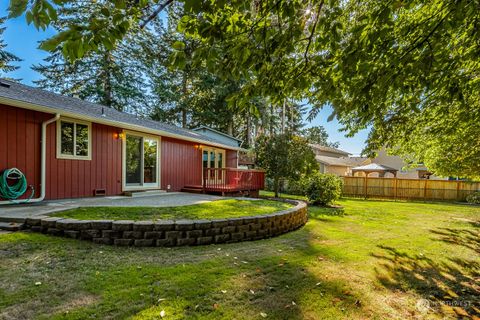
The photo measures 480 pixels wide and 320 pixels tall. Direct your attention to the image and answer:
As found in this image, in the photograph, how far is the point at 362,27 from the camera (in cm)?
303

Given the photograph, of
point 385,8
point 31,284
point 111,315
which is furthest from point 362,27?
point 31,284

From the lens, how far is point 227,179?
11.8m

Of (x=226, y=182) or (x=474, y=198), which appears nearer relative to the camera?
(x=226, y=182)

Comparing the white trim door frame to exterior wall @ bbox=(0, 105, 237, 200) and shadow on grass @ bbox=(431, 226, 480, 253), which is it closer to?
exterior wall @ bbox=(0, 105, 237, 200)

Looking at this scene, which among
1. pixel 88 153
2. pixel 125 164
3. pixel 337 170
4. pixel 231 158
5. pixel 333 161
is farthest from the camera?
pixel 337 170

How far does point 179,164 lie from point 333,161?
732 inches

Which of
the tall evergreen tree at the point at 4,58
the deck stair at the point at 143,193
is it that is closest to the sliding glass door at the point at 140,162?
the deck stair at the point at 143,193

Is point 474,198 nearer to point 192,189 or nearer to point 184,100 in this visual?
point 192,189

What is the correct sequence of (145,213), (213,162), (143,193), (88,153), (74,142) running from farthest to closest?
(213,162) → (143,193) → (88,153) → (74,142) → (145,213)

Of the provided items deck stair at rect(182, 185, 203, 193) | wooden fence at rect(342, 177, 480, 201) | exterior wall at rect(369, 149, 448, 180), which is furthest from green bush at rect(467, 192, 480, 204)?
deck stair at rect(182, 185, 203, 193)

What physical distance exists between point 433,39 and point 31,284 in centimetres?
534

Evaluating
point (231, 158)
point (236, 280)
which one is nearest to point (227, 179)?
point (231, 158)

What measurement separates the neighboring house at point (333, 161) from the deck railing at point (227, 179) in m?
9.60

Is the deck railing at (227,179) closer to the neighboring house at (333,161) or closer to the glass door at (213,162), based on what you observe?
the glass door at (213,162)
